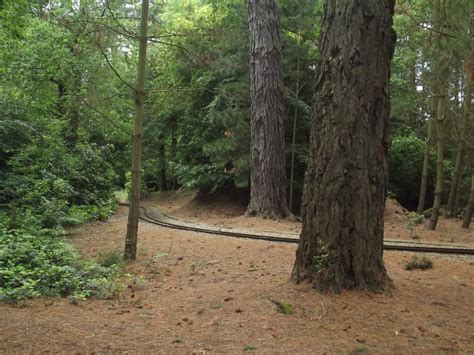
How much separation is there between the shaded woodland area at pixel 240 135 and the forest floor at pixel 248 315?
86mm

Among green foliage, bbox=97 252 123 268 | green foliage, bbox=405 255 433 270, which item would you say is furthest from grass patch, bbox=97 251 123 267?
green foliage, bbox=405 255 433 270

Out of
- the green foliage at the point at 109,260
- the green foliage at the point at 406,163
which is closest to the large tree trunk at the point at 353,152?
the green foliage at the point at 109,260

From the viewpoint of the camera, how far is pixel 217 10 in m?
21.5

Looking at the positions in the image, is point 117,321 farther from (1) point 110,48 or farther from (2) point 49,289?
(1) point 110,48

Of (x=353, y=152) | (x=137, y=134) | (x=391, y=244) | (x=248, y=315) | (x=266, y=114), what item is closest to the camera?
(x=248, y=315)

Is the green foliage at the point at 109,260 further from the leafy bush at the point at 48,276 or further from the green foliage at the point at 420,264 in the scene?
the green foliage at the point at 420,264

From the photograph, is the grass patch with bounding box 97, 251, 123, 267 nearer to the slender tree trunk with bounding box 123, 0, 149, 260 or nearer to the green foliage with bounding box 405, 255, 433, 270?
the slender tree trunk with bounding box 123, 0, 149, 260

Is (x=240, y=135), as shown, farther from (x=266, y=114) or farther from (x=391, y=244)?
(x=391, y=244)

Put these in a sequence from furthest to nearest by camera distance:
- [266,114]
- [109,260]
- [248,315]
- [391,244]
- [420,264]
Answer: [266,114]
[391,244]
[109,260]
[420,264]
[248,315]

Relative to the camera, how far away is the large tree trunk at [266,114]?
14.5 meters

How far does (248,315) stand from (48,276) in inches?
124

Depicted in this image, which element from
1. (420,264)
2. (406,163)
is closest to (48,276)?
(420,264)

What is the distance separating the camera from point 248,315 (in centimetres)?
515

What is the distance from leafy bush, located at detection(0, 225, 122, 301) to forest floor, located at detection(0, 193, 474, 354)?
23cm
